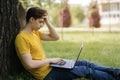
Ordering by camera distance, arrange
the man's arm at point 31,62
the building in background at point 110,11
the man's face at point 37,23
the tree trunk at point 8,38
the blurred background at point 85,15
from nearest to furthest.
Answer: the man's arm at point 31,62
the man's face at point 37,23
the tree trunk at point 8,38
the blurred background at point 85,15
the building in background at point 110,11

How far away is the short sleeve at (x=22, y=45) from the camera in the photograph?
17.2 ft

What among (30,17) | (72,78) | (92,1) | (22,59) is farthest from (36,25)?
(92,1)

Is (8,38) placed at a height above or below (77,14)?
above

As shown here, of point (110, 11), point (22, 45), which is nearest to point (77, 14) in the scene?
point (110, 11)

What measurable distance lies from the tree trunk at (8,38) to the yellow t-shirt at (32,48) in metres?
0.21

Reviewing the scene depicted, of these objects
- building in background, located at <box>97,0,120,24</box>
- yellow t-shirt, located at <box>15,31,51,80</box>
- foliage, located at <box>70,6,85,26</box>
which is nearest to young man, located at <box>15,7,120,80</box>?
yellow t-shirt, located at <box>15,31,51,80</box>

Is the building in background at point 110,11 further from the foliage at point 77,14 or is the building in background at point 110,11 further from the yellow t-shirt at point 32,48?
the yellow t-shirt at point 32,48

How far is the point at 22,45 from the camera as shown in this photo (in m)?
5.26

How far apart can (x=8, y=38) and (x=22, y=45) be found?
333 millimetres

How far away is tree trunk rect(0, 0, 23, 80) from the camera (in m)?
5.50

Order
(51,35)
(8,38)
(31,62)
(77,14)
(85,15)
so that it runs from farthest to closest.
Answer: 1. (85,15)
2. (77,14)
3. (51,35)
4. (8,38)
5. (31,62)

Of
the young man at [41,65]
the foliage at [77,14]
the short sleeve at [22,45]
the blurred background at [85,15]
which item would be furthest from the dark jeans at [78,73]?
the foliage at [77,14]

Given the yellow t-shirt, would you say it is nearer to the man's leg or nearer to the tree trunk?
the tree trunk

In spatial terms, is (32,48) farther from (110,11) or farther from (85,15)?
(110,11)
